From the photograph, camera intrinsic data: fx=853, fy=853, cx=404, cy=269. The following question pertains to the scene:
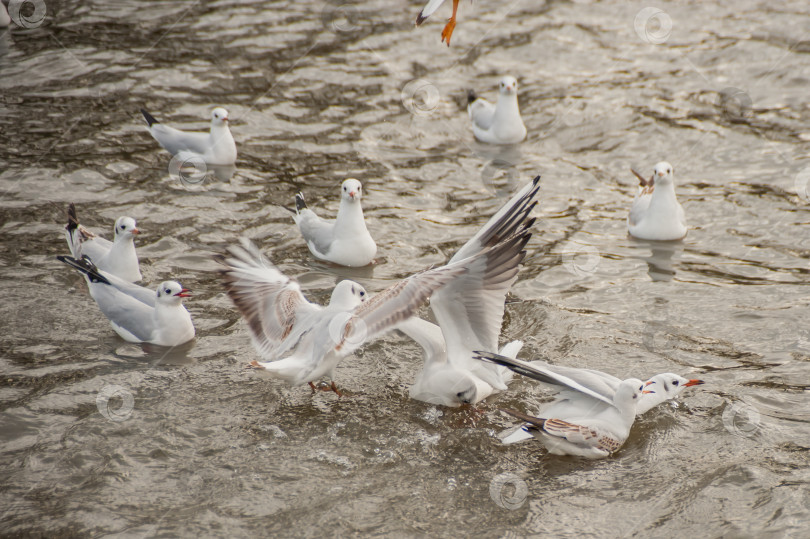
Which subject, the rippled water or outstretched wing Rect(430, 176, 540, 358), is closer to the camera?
the rippled water

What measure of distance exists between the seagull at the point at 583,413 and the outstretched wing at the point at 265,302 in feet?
5.02

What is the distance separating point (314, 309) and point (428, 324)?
913 mm

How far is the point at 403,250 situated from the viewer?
29.6ft

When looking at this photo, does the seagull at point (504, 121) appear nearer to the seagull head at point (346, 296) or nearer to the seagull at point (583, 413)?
the seagull head at point (346, 296)

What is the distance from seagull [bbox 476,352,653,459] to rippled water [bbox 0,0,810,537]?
0.59ft

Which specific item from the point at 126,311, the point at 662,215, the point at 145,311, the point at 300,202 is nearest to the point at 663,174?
the point at 662,215

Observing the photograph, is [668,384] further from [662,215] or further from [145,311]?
[145,311]

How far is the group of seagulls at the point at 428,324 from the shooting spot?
5809 mm

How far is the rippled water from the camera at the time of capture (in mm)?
5535

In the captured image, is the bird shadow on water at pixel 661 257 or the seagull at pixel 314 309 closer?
the seagull at pixel 314 309

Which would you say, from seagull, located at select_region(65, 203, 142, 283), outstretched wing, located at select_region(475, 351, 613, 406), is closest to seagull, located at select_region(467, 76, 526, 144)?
seagull, located at select_region(65, 203, 142, 283)

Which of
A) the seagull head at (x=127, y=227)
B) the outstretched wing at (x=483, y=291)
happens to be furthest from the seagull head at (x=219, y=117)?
the outstretched wing at (x=483, y=291)

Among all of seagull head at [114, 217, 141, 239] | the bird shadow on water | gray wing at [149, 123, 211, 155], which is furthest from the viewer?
gray wing at [149, 123, 211, 155]

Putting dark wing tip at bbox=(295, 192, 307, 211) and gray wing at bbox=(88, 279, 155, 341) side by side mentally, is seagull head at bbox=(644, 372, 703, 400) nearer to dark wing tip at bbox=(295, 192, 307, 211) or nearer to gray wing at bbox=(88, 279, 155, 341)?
gray wing at bbox=(88, 279, 155, 341)
